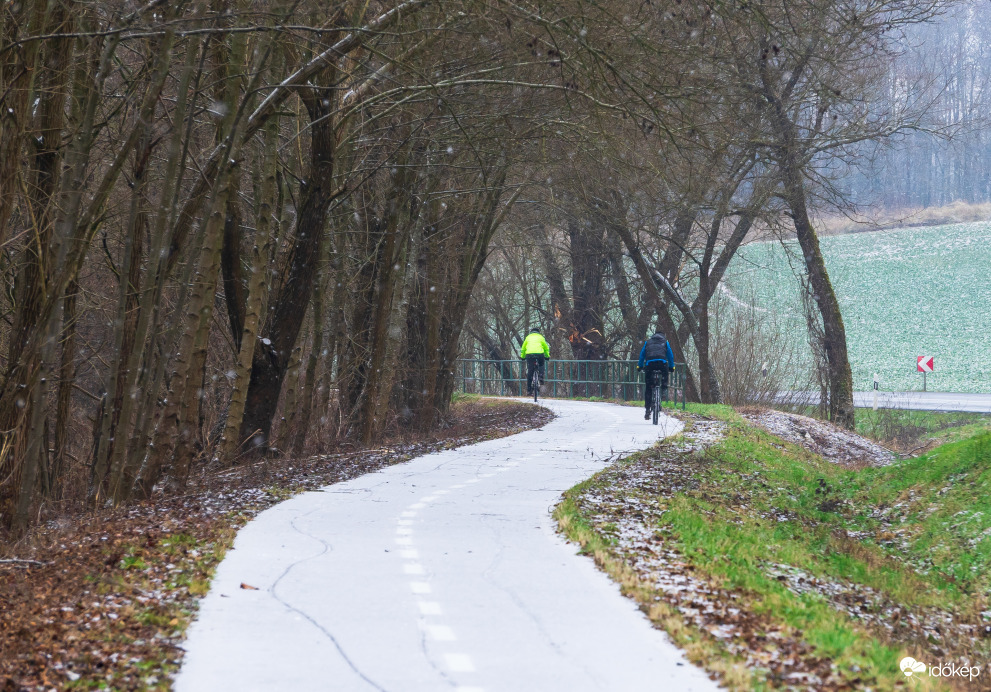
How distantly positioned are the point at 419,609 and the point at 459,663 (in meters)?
1.29

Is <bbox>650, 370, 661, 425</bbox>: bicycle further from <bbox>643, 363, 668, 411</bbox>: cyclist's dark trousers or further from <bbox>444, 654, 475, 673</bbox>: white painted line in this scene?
<bbox>444, 654, 475, 673</bbox>: white painted line

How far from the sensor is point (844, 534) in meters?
15.4

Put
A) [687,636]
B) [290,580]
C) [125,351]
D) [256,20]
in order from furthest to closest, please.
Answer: [125,351], [256,20], [290,580], [687,636]

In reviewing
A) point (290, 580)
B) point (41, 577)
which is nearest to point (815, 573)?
point (290, 580)

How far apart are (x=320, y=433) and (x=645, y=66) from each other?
39.7ft

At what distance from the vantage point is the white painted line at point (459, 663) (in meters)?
6.04

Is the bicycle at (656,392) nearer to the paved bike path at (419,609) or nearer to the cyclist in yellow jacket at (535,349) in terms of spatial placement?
the cyclist in yellow jacket at (535,349)

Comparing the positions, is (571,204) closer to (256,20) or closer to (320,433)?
(320,433)

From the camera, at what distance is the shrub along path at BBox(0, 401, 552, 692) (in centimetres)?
628

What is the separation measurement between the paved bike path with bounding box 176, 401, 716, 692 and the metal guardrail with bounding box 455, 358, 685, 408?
974 inches

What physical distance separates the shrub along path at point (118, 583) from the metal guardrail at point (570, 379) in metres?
23.1

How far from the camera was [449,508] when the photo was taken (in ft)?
40.6

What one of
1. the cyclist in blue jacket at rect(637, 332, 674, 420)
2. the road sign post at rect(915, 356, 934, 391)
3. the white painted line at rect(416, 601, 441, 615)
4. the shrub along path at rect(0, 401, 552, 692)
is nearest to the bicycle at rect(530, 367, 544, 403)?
the cyclist in blue jacket at rect(637, 332, 674, 420)

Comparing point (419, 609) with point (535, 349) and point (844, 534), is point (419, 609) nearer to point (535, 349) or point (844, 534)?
point (844, 534)
